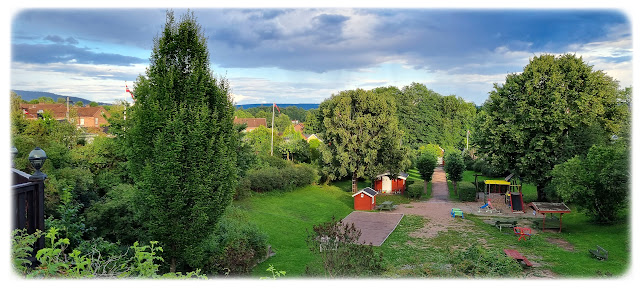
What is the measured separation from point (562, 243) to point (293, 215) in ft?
47.9

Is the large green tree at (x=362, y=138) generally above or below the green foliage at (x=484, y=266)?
above

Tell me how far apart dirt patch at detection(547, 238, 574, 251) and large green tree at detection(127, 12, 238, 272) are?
1461 centimetres

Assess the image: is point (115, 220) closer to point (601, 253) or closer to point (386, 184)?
point (601, 253)

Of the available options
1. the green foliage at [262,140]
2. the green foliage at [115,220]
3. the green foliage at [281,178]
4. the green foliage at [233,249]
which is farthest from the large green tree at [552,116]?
the green foliage at [115,220]

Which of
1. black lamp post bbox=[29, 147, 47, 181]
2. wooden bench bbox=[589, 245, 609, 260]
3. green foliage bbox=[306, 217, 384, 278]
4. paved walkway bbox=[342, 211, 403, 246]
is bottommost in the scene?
paved walkway bbox=[342, 211, 403, 246]

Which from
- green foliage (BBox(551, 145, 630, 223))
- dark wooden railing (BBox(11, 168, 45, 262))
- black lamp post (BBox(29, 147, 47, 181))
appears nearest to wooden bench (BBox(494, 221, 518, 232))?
green foliage (BBox(551, 145, 630, 223))

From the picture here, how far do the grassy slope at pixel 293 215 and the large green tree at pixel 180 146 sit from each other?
13.9 feet

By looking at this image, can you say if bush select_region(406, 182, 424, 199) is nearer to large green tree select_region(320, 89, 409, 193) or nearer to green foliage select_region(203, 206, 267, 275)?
large green tree select_region(320, 89, 409, 193)

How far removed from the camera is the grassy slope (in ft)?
50.1

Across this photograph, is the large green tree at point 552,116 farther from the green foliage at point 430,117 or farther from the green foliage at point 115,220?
the green foliage at point 430,117

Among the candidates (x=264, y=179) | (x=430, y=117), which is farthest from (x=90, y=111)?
(x=430, y=117)

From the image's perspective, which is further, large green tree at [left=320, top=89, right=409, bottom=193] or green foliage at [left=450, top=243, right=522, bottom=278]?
large green tree at [left=320, top=89, right=409, bottom=193]

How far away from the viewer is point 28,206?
276 inches

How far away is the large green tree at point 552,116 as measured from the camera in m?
25.1
